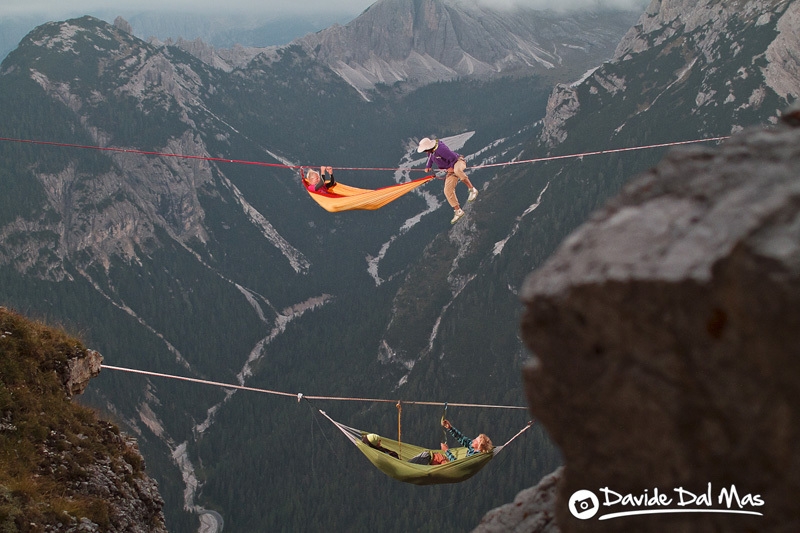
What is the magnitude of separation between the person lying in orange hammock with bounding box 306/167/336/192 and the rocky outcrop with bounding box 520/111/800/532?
24965mm

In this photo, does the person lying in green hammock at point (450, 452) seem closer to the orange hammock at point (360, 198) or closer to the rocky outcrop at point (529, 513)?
the rocky outcrop at point (529, 513)

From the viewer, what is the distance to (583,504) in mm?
7000

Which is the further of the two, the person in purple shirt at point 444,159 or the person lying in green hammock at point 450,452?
the person in purple shirt at point 444,159

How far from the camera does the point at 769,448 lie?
5582 mm

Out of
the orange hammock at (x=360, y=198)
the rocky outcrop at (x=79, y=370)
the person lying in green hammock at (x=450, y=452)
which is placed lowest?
the rocky outcrop at (x=79, y=370)

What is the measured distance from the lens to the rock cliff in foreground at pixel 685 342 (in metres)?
5.38

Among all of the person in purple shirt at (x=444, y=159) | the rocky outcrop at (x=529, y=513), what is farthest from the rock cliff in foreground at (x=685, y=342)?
the person in purple shirt at (x=444, y=159)

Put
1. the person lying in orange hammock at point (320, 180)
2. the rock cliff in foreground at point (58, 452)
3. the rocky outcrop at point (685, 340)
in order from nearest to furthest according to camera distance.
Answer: the rocky outcrop at point (685, 340), the rock cliff in foreground at point (58, 452), the person lying in orange hammock at point (320, 180)

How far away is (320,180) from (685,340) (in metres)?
26.4

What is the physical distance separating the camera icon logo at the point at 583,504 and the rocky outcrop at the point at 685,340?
9 cm

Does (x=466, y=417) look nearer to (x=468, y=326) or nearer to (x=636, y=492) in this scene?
(x=468, y=326)

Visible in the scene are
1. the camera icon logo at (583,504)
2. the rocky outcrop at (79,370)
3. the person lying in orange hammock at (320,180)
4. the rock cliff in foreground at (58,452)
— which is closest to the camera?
the camera icon logo at (583,504)

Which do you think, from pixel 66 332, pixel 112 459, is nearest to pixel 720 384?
pixel 112 459

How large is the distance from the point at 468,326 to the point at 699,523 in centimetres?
16382
